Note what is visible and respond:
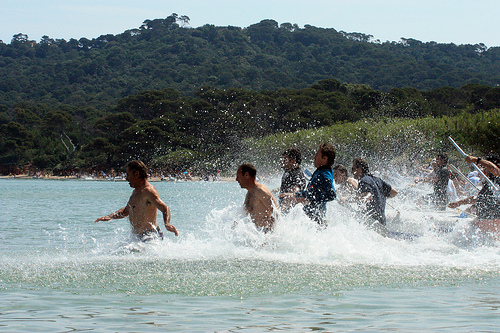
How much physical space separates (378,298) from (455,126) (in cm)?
4021

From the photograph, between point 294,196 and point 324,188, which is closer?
point 324,188

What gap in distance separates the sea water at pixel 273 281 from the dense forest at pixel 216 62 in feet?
341

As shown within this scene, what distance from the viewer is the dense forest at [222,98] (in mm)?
58469

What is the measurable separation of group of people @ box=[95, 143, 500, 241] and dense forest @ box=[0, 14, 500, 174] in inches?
1239

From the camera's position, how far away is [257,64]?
5723 inches

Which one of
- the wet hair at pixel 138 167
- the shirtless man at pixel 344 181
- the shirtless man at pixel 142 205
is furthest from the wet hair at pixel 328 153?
the shirtless man at pixel 344 181

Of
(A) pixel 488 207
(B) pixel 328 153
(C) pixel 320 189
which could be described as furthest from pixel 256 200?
(A) pixel 488 207

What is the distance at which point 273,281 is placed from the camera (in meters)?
6.50

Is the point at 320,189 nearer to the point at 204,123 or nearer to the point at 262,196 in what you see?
the point at 262,196

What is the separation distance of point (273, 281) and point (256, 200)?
136 cm

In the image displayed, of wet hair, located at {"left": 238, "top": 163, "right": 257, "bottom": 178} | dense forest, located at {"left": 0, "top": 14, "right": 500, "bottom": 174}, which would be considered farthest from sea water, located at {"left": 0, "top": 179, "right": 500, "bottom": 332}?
dense forest, located at {"left": 0, "top": 14, "right": 500, "bottom": 174}

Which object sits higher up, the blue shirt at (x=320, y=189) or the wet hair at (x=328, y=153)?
the wet hair at (x=328, y=153)

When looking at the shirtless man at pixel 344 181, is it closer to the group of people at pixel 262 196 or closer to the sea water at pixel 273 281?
the sea water at pixel 273 281

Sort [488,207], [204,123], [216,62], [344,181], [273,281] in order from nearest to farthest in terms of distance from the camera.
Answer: [273,281] → [488,207] → [344,181] → [204,123] → [216,62]
